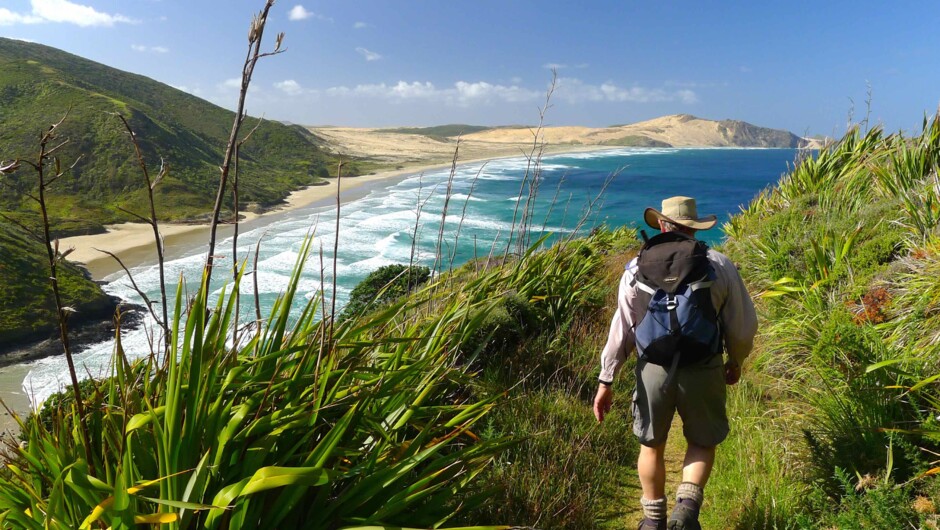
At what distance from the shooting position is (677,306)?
95.9 inches

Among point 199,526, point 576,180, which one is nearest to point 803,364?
point 199,526

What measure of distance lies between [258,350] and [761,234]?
6.74 meters

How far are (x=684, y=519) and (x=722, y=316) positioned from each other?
2.99ft

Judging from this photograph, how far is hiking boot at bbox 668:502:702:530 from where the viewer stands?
7.94 ft

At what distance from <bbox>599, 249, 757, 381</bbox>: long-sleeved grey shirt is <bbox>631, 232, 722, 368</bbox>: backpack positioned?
7cm

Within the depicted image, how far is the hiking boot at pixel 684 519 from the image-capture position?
2420mm

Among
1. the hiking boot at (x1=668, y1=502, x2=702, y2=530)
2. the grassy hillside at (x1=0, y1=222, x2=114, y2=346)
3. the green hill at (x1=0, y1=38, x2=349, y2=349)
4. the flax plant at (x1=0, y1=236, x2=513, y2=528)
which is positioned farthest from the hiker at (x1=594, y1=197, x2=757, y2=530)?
the grassy hillside at (x1=0, y1=222, x2=114, y2=346)

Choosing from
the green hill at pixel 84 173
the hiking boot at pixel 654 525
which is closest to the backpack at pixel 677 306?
the hiking boot at pixel 654 525

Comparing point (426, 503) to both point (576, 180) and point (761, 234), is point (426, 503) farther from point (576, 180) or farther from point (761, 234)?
point (576, 180)

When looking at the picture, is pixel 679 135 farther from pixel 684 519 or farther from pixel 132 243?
pixel 684 519

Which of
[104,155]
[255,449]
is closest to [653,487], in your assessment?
[255,449]

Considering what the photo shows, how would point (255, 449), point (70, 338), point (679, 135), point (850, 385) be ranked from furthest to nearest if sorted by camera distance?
point (679, 135) < point (70, 338) < point (850, 385) < point (255, 449)

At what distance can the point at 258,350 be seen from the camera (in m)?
2.34

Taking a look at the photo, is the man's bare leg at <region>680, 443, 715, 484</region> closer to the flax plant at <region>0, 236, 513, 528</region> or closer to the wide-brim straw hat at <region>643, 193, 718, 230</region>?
the flax plant at <region>0, 236, 513, 528</region>
